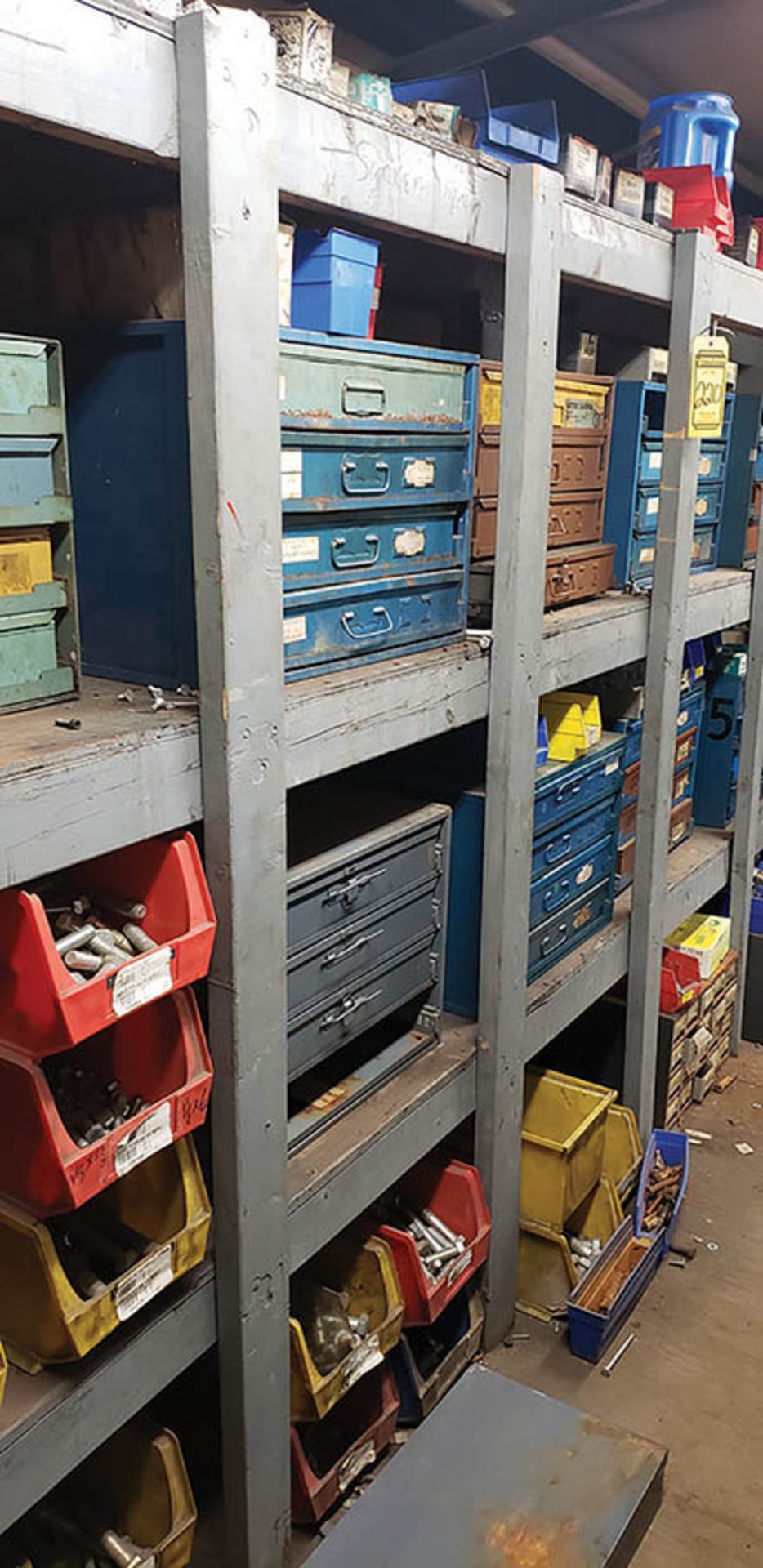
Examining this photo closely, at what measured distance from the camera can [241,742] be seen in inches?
57.2

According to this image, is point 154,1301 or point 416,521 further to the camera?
point 416,521

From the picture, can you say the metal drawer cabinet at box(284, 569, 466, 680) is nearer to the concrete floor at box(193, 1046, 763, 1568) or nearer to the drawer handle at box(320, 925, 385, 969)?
the drawer handle at box(320, 925, 385, 969)

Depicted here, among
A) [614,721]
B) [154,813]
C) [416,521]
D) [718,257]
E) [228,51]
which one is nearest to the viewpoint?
[228,51]

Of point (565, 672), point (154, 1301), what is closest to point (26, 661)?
point (154, 1301)

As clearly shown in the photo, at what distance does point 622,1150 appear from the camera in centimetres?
284

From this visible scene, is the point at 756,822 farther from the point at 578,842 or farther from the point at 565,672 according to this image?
the point at 565,672

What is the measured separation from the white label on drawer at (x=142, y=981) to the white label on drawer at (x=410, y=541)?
0.84 meters

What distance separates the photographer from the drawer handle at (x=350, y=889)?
73.2 inches

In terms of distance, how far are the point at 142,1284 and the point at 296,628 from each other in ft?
2.98

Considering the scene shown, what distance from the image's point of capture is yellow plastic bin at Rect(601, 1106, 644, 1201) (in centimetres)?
281

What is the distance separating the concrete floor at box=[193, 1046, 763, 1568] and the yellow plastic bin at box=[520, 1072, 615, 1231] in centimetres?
28

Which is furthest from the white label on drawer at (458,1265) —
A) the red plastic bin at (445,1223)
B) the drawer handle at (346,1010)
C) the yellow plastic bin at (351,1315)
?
the drawer handle at (346,1010)

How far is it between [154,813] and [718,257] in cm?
196

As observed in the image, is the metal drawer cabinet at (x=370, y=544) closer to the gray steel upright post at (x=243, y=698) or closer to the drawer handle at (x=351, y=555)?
the drawer handle at (x=351, y=555)
